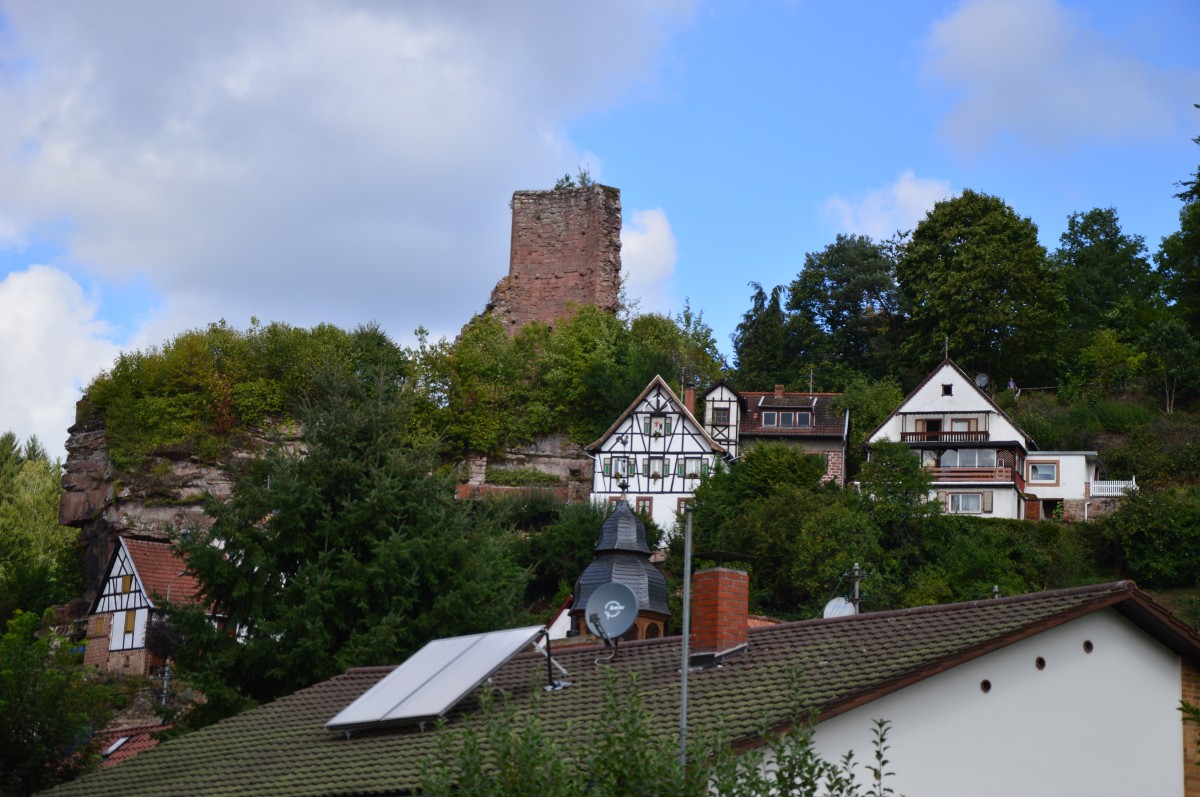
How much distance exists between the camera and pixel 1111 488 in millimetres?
49906

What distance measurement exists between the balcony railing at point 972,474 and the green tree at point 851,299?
13.9 metres

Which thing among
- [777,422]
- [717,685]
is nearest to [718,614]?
[717,685]

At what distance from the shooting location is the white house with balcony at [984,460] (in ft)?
165

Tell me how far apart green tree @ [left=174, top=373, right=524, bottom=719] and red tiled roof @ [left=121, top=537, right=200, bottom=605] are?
1835 cm

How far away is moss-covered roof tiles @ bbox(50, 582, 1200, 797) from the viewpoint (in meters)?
13.1

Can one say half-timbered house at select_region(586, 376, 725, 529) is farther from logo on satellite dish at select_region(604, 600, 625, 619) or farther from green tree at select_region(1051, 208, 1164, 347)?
logo on satellite dish at select_region(604, 600, 625, 619)

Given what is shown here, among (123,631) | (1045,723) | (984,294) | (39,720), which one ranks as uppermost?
(984,294)

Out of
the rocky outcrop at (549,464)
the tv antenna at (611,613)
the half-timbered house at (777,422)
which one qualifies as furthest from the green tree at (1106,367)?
the tv antenna at (611,613)

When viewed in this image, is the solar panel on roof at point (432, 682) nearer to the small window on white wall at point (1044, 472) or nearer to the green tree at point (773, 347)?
the small window on white wall at point (1044, 472)

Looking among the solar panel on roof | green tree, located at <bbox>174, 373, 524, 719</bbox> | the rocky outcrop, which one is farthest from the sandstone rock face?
the solar panel on roof

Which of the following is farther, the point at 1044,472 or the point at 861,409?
the point at 861,409

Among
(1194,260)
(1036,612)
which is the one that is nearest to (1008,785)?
(1036,612)

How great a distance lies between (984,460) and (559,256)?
1880cm

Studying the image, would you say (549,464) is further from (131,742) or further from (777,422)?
(131,742)
